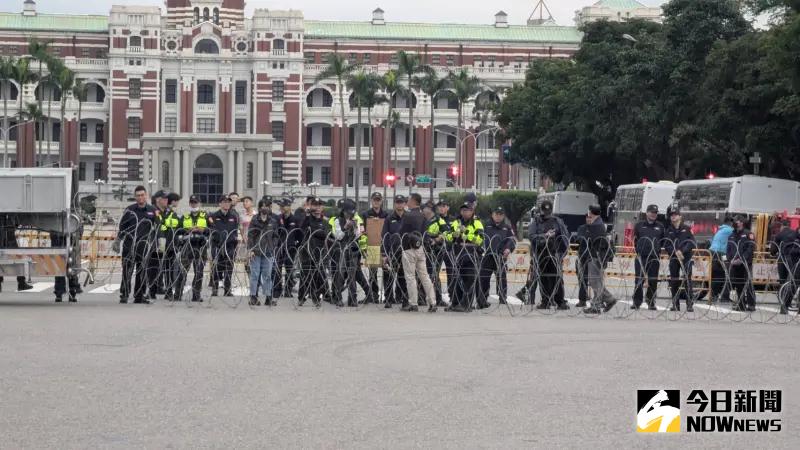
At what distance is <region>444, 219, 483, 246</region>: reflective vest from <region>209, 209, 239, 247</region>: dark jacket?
3.62 m

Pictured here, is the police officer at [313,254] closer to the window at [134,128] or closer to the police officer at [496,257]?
the police officer at [496,257]

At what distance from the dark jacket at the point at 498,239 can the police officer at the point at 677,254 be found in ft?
8.42

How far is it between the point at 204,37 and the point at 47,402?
113158 mm

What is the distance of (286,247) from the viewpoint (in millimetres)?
24875

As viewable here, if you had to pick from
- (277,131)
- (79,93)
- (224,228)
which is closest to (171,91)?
(277,131)

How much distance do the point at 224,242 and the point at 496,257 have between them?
4.35m

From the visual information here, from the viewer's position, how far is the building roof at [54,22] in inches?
5000

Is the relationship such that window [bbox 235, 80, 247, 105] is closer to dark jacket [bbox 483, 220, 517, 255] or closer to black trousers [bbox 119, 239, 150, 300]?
→ dark jacket [bbox 483, 220, 517, 255]

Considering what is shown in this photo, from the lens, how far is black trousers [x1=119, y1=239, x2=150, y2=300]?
23.6 meters

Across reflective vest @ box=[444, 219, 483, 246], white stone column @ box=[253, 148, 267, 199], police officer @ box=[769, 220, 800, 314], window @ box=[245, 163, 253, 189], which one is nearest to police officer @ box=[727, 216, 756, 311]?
police officer @ box=[769, 220, 800, 314]

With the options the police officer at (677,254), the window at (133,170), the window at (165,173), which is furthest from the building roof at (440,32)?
the police officer at (677,254)

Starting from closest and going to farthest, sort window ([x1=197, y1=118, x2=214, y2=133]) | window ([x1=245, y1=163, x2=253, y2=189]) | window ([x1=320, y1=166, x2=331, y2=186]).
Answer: window ([x1=245, y1=163, x2=253, y2=189])
window ([x1=197, y1=118, x2=214, y2=133])
window ([x1=320, y1=166, x2=331, y2=186])

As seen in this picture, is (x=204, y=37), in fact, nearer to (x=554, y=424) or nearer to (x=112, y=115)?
(x=112, y=115)

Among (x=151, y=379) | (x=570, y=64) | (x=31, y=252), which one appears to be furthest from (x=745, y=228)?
(x=570, y=64)
